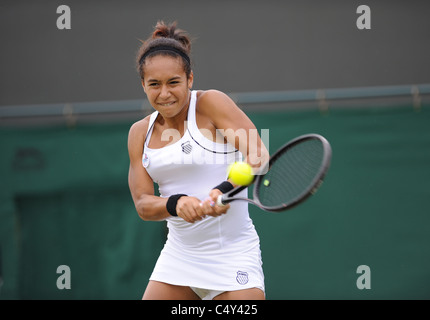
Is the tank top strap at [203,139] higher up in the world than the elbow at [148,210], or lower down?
higher up

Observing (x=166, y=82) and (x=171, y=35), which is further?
(x=171, y=35)

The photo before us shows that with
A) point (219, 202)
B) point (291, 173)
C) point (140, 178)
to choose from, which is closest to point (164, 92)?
point (140, 178)

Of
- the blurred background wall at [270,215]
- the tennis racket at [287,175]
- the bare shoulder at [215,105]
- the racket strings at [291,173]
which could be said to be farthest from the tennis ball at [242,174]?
the blurred background wall at [270,215]

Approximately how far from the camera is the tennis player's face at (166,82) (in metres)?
2.81

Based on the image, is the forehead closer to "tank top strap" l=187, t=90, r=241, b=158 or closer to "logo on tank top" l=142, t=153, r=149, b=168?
"tank top strap" l=187, t=90, r=241, b=158

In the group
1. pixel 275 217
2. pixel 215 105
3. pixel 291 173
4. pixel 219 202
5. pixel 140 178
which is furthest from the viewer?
pixel 275 217

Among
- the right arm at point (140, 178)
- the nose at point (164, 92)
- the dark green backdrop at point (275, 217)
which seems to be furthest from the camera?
the dark green backdrop at point (275, 217)

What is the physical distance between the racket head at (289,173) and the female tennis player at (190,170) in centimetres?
9

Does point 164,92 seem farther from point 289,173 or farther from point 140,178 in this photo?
point 289,173

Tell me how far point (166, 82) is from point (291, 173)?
27.5 inches

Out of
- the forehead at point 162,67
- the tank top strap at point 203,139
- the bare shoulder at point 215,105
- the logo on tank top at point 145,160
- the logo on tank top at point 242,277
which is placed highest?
the forehead at point 162,67

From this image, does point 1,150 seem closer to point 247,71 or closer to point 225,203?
point 247,71

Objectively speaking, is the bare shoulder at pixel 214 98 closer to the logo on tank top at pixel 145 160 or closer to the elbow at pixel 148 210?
the logo on tank top at pixel 145 160

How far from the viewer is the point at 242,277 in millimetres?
2828
